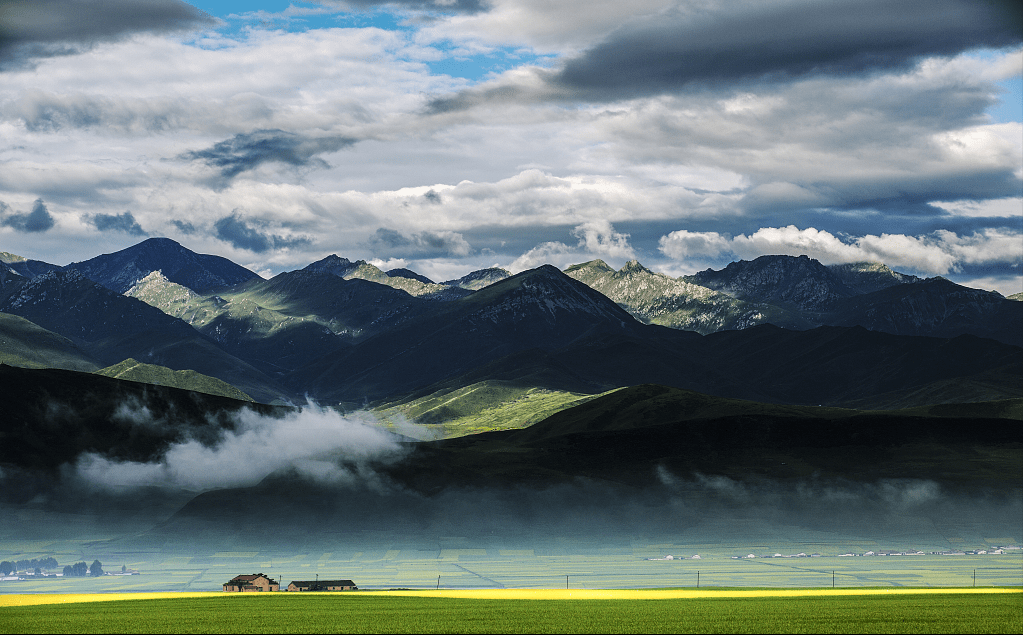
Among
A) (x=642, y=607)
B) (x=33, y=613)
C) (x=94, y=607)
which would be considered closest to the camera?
(x=33, y=613)

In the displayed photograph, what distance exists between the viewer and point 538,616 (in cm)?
13438

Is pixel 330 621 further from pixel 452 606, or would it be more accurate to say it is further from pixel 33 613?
pixel 33 613

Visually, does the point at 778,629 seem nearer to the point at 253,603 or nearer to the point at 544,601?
the point at 544,601

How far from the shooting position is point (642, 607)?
15275 cm

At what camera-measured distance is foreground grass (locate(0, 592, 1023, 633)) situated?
114250mm

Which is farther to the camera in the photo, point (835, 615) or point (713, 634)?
point (835, 615)

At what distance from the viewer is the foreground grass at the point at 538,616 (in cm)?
11425

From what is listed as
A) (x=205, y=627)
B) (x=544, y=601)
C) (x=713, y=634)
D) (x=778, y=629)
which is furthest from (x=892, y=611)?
(x=205, y=627)

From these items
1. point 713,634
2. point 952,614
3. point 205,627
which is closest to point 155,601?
point 205,627

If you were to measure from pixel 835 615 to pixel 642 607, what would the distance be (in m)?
32.4

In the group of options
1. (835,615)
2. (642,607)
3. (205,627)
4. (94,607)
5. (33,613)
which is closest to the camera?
(205,627)

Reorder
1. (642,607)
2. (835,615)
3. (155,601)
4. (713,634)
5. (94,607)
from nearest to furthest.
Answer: (713,634)
(835,615)
(642,607)
(94,607)
(155,601)

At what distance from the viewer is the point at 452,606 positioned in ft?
531

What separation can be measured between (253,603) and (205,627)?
52919 mm
